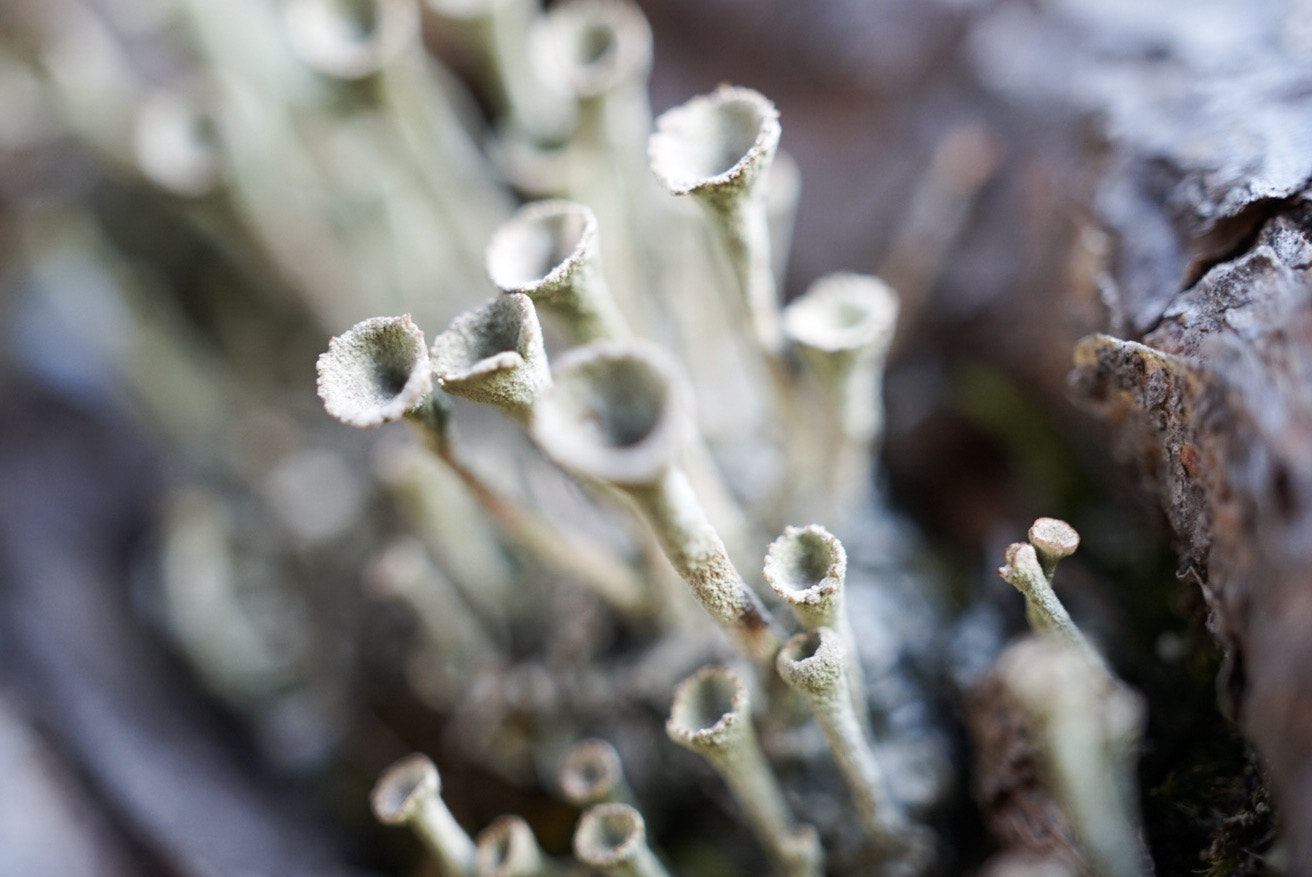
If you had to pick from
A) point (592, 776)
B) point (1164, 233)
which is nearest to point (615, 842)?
point (592, 776)

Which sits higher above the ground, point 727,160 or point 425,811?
point 727,160

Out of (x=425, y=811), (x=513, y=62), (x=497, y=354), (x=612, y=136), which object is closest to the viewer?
(x=497, y=354)

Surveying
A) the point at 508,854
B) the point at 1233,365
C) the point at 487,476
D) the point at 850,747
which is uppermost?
the point at 1233,365

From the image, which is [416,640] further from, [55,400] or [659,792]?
[55,400]

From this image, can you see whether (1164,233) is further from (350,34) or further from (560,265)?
(350,34)

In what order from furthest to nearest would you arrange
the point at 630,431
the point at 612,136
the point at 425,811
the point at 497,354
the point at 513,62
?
the point at 513,62 → the point at 612,136 → the point at 425,811 → the point at 497,354 → the point at 630,431

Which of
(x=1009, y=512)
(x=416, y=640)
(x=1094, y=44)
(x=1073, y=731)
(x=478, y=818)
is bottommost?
(x=478, y=818)

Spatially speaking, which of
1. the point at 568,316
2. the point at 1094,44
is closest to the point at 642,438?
the point at 568,316
